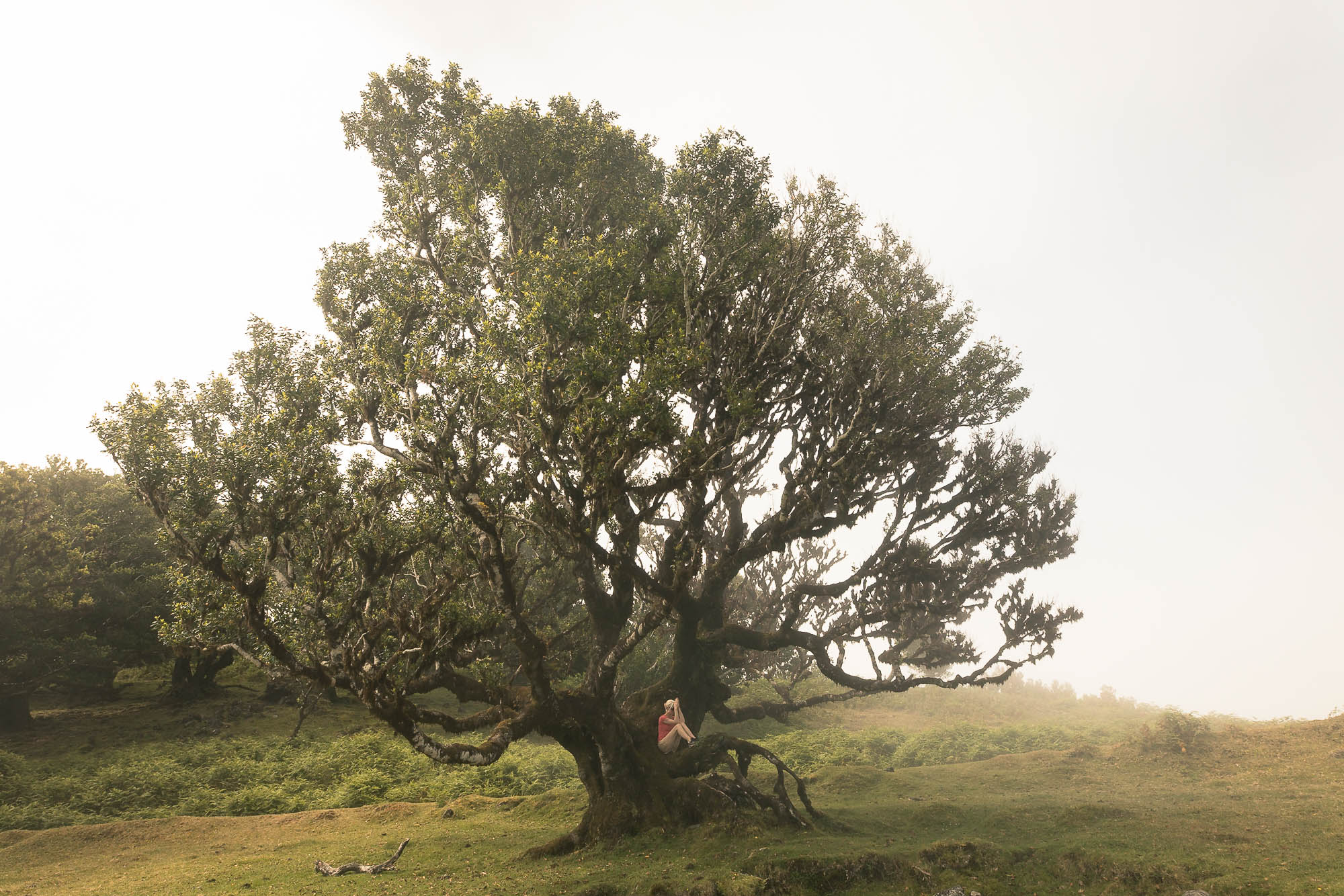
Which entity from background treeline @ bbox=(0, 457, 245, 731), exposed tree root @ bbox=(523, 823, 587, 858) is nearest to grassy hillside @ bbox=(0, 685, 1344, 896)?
exposed tree root @ bbox=(523, 823, 587, 858)

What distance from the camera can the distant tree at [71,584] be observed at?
30422mm

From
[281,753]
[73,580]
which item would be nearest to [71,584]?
[73,580]

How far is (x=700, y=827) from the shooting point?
17516 mm

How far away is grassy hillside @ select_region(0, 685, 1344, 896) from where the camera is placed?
14219 millimetres

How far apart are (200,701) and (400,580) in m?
25.3

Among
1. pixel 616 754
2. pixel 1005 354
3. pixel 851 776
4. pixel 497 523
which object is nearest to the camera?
pixel 497 523

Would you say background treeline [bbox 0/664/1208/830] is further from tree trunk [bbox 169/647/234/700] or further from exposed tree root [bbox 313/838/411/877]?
exposed tree root [bbox 313/838/411/877]

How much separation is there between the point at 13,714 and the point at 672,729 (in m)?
34.6

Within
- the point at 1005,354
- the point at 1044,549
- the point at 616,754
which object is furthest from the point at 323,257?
the point at 1044,549

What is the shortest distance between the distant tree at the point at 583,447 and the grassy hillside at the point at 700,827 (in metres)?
3.41

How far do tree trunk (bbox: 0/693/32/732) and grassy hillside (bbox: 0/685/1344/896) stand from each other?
1.13 m

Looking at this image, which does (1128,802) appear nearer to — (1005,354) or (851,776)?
(851,776)

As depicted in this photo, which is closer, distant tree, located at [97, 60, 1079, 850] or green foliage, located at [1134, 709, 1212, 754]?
distant tree, located at [97, 60, 1079, 850]

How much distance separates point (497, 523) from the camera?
1650 cm
